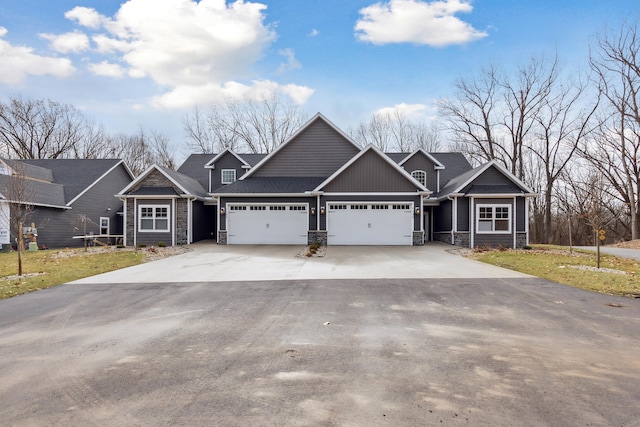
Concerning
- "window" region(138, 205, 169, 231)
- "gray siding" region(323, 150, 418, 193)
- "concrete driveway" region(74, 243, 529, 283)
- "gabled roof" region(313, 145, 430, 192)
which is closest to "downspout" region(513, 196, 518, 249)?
"gabled roof" region(313, 145, 430, 192)

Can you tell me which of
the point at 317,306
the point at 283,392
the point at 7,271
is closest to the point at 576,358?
the point at 283,392

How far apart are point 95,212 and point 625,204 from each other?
38.2 meters

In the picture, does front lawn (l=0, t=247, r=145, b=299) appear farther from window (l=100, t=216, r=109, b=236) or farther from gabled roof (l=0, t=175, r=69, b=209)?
window (l=100, t=216, r=109, b=236)

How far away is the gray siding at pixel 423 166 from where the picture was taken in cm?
2294

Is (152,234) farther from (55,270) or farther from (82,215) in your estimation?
(55,270)

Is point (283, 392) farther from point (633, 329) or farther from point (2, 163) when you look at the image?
point (2, 163)

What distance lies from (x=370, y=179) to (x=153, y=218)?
12.3 m

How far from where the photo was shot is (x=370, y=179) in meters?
18.9

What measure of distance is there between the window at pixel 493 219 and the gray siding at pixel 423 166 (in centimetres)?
444

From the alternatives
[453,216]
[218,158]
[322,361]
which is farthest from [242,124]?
[322,361]

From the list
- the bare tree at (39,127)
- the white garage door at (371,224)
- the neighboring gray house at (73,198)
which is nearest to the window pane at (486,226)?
the white garage door at (371,224)

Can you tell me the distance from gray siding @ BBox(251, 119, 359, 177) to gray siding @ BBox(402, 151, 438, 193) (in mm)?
4333

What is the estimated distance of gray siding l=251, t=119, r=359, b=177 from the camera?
69.5 ft

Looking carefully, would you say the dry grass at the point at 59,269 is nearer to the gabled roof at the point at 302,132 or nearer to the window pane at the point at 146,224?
the window pane at the point at 146,224
